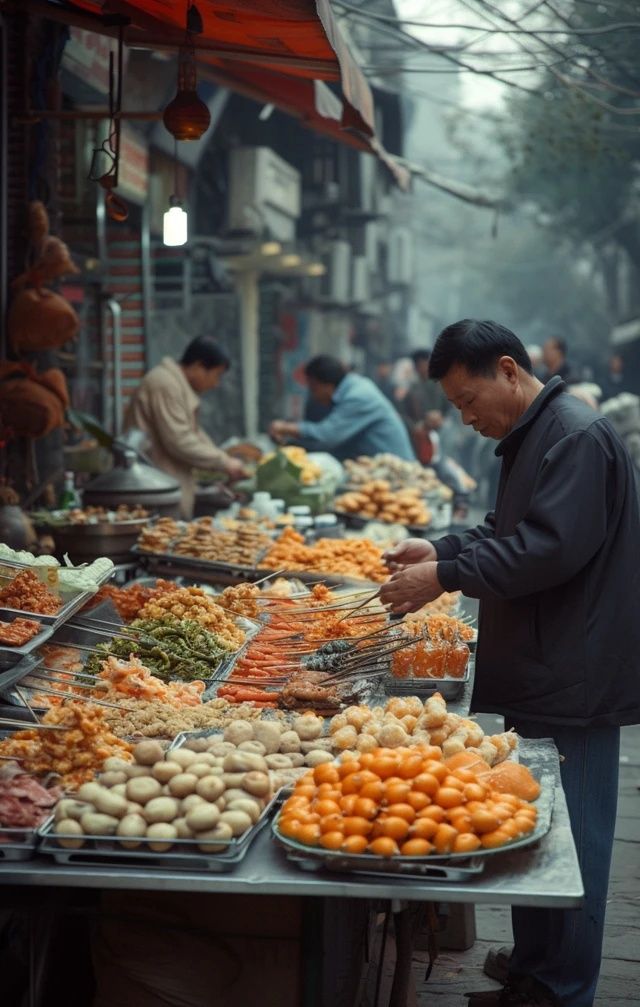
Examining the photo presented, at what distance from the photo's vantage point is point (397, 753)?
3.34m

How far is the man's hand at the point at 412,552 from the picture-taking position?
4645mm

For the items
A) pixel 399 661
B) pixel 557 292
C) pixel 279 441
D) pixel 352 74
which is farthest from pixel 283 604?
pixel 557 292

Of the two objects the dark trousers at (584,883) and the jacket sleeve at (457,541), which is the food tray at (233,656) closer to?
the jacket sleeve at (457,541)

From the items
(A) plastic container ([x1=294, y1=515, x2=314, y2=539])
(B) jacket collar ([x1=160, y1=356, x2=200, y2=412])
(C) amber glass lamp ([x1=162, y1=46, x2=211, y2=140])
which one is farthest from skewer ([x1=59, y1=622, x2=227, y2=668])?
(B) jacket collar ([x1=160, y1=356, x2=200, y2=412])

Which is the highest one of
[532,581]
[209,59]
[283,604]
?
[209,59]

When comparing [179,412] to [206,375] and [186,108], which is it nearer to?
[206,375]

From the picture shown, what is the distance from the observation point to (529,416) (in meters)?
4.08

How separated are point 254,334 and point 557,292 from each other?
3836 centimetres

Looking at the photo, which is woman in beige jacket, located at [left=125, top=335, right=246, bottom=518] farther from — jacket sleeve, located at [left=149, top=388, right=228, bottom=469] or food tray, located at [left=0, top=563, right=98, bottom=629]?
food tray, located at [left=0, top=563, right=98, bottom=629]

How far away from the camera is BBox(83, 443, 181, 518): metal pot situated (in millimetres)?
7625

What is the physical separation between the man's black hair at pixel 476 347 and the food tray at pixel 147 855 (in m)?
1.85

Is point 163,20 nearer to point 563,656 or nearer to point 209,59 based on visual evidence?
point 209,59

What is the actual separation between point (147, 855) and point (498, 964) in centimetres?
220

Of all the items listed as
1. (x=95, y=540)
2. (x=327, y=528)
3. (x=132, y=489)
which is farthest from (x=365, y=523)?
(x=95, y=540)
